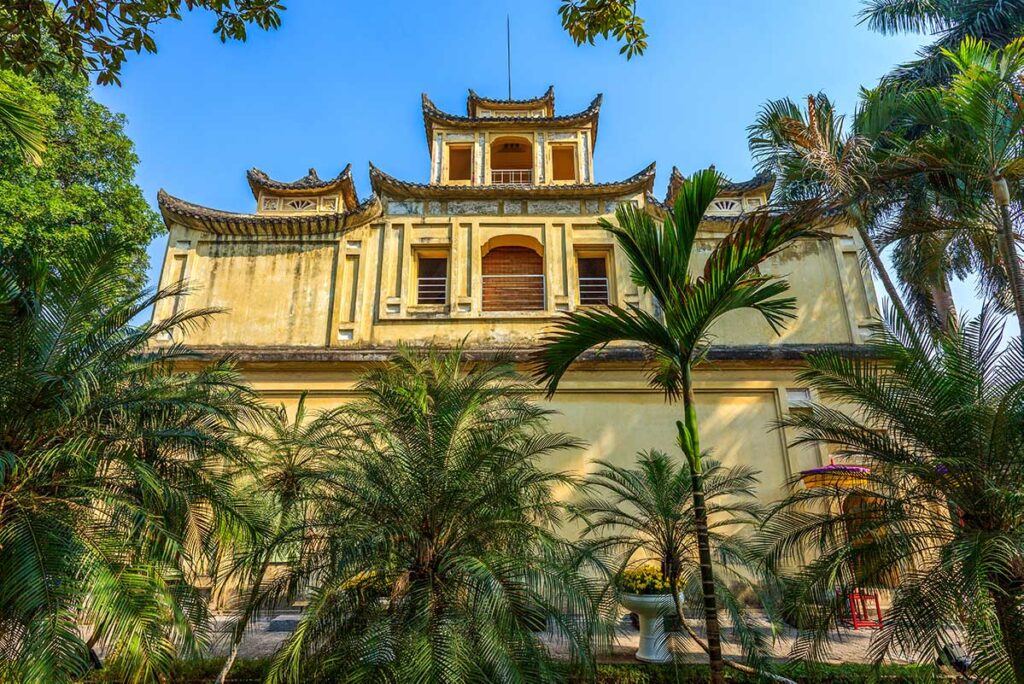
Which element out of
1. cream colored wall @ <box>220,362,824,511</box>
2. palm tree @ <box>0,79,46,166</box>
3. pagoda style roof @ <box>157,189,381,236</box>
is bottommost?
cream colored wall @ <box>220,362,824,511</box>

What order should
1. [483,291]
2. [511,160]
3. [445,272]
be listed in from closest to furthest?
1. [483,291]
2. [445,272]
3. [511,160]

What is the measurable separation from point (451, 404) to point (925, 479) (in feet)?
16.1

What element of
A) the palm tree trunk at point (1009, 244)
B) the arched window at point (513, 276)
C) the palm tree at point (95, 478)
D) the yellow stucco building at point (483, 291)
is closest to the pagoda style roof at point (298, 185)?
the yellow stucco building at point (483, 291)

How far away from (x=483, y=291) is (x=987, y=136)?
9201 millimetres

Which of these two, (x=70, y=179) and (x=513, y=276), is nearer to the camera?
(x=513, y=276)

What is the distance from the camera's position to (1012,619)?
589 centimetres

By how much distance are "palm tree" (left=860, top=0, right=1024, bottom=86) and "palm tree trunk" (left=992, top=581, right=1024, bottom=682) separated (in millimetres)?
14603

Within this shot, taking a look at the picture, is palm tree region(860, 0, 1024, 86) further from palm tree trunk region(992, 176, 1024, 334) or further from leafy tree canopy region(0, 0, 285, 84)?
leafy tree canopy region(0, 0, 285, 84)

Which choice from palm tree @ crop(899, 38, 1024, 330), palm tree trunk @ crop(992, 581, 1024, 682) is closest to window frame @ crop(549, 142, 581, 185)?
palm tree @ crop(899, 38, 1024, 330)

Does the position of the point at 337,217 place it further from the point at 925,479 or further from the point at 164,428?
the point at 925,479

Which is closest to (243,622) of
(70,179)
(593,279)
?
(593,279)

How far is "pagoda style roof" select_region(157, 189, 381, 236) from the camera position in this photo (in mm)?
14359

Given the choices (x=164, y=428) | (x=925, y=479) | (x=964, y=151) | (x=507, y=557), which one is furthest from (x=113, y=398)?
(x=964, y=151)

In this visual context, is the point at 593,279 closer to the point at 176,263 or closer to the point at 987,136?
the point at 987,136
